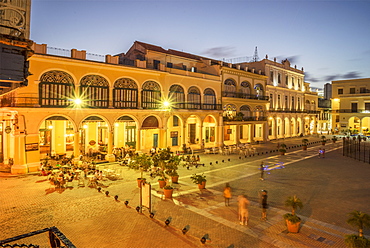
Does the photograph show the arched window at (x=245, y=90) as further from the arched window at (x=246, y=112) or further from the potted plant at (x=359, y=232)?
the potted plant at (x=359, y=232)

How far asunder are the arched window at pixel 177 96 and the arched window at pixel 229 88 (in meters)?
8.34

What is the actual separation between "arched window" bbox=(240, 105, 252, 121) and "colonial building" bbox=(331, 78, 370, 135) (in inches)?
1251

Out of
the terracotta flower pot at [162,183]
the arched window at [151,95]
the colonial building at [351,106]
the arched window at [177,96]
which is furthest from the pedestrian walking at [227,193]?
the colonial building at [351,106]

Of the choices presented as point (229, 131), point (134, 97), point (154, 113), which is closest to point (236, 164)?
point (154, 113)

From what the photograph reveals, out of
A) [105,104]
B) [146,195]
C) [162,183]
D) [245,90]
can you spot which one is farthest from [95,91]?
[245,90]

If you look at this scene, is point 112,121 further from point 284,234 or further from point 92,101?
point 284,234

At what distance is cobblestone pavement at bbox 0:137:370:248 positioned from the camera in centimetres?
945

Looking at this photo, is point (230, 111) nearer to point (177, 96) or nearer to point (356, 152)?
point (177, 96)

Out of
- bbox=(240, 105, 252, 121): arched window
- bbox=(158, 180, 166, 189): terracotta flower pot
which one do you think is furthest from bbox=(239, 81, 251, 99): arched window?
bbox=(158, 180, 166, 189): terracotta flower pot

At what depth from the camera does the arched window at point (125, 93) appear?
81.5 ft

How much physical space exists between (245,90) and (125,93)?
2182 centimetres

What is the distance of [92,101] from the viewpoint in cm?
2328

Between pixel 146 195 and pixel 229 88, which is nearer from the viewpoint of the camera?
pixel 146 195

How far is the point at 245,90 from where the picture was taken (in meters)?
40.8
